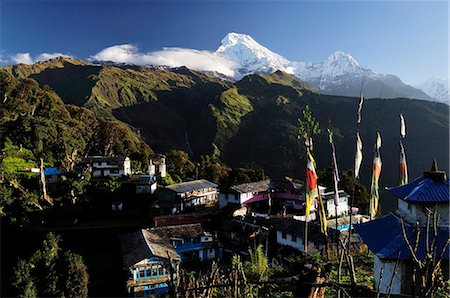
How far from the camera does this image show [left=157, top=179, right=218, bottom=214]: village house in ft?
93.5

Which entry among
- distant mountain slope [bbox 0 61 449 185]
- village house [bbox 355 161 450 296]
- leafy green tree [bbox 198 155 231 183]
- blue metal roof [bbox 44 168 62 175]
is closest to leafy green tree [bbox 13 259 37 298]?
blue metal roof [bbox 44 168 62 175]

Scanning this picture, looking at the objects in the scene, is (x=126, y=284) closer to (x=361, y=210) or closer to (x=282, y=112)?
(x=361, y=210)

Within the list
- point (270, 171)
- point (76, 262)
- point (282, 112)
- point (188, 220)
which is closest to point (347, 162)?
point (270, 171)

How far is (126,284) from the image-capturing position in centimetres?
1816

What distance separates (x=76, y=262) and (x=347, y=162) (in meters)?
52.4

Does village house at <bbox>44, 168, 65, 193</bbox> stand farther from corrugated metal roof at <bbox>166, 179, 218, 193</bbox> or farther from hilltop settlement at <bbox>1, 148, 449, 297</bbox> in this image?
corrugated metal roof at <bbox>166, 179, 218, 193</bbox>

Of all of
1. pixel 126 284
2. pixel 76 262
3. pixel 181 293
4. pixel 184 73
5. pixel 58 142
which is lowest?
pixel 126 284

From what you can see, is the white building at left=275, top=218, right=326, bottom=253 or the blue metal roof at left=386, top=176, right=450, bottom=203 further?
the white building at left=275, top=218, right=326, bottom=253

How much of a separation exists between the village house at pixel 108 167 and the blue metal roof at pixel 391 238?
26.6 meters

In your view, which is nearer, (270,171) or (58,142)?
(58,142)

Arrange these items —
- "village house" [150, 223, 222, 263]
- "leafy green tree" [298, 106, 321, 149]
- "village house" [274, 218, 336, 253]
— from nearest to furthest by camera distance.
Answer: "leafy green tree" [298, 106, 321, 149] < "village house" [274, 218, 336, 253] < "village house" [150, 223, 222, 263]

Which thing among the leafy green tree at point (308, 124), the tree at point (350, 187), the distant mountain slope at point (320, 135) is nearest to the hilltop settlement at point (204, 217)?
the leafy green tree at point (308, 124)

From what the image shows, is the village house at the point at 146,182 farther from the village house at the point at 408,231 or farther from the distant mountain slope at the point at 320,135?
the distant mountain slope at the point at 320,135

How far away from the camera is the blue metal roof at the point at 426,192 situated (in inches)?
328
